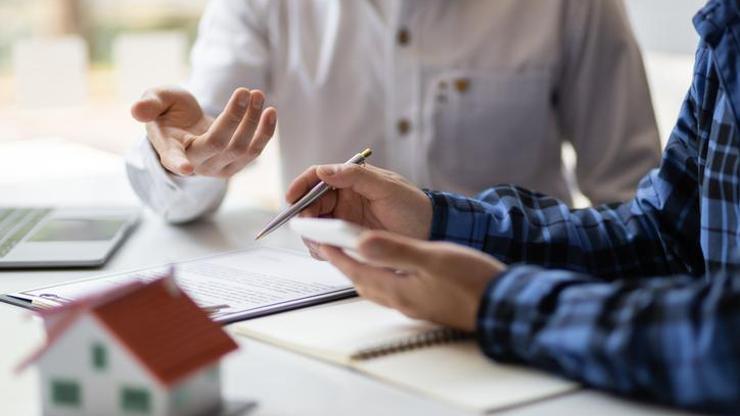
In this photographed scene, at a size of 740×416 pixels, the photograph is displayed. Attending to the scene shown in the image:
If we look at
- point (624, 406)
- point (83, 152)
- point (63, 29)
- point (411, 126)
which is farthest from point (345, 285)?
point (63, 29)

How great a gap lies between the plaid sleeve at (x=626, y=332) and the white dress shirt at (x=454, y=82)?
958 mm

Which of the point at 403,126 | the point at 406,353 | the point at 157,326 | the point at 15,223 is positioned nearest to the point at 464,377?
the point at 406,353

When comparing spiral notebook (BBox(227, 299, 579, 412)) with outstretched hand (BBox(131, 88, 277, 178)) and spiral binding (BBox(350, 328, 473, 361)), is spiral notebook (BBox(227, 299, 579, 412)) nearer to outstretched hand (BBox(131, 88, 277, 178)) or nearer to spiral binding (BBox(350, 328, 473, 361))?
spiral binding (BBox(350, 328, 473, 361))

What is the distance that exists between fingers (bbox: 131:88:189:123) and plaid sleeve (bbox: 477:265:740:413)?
1.99 ft

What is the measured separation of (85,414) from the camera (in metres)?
0.67

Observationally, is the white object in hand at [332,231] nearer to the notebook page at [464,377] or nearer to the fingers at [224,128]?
the notebook page at [464,377]

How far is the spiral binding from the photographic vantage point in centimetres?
79

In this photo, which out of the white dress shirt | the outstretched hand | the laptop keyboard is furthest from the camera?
the white dress shirt

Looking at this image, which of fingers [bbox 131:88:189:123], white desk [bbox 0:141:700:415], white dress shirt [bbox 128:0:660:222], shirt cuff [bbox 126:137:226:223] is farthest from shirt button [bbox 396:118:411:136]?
fingers [bbox 131:88:189:123]

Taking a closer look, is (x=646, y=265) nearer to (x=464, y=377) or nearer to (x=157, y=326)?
(x=464, y=377)

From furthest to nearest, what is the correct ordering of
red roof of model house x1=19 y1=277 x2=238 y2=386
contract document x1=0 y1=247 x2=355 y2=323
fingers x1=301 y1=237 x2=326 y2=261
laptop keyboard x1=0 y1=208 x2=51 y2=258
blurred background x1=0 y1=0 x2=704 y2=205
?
blurred background x1=0 y1=0 x2=704 y2=205, laptop keyboard x1=0 y1=208 x2=51 y2=258, fingers x1=301 y1=237 x2=326 y2=261, contract document x1=0 y1=247 x2=355 y2=323, red roof of model house x1=19 y1=277 x2=238 y2=386

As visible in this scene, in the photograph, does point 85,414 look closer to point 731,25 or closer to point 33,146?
point 731,25

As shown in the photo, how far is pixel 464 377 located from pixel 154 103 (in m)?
0.66

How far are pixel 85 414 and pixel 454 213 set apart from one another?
520 mm
